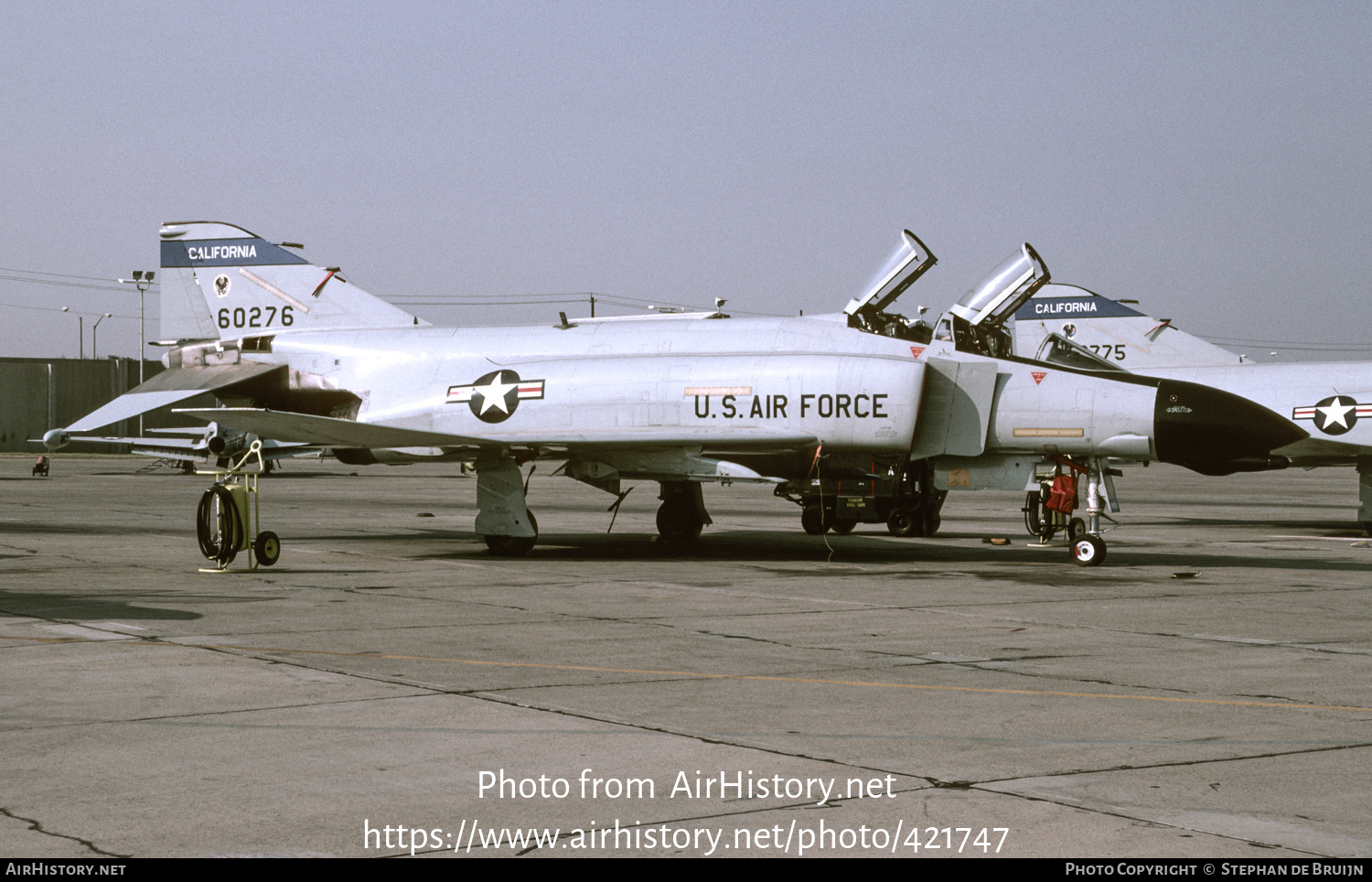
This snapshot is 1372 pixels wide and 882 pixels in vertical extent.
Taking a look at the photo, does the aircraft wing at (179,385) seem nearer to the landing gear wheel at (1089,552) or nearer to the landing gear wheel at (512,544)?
the landing gear wheel at (512,544)

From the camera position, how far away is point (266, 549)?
15352mm

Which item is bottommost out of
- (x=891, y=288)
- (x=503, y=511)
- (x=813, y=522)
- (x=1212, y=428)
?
(x=813, y=522)

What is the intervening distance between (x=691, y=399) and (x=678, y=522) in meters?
3.29

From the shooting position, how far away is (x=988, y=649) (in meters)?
9.61

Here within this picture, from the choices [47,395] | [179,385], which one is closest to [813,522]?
[179,385]

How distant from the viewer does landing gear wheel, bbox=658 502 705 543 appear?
19.4m

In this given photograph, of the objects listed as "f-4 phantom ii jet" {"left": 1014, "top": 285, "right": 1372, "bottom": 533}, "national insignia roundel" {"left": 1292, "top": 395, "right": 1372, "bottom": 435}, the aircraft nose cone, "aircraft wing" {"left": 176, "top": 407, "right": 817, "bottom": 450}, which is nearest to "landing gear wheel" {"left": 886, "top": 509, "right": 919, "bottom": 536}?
"f-4 phantom ii jet" {"left": 1014, "top": 285, "right": 1372, "bottom": 533}

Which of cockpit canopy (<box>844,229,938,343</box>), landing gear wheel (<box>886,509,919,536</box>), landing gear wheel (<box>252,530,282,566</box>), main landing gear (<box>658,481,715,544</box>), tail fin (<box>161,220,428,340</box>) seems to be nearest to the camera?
landing gear wheel (<box>252,530,282,566</box>)

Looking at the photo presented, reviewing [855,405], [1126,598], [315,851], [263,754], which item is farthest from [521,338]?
[315,851]

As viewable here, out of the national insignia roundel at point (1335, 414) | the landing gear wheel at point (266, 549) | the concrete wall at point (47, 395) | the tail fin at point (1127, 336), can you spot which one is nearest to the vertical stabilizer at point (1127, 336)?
the tail fin at point (1127, 336)

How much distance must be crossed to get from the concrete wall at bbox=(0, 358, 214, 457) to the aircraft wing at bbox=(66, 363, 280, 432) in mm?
67675

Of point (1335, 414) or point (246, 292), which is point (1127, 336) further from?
point (246, 292)

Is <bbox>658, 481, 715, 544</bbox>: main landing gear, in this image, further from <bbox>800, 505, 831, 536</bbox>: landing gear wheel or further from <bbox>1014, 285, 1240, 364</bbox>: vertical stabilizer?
<bbox>1014, 285, 1240, 364</bbox>: vertical stabilizer
